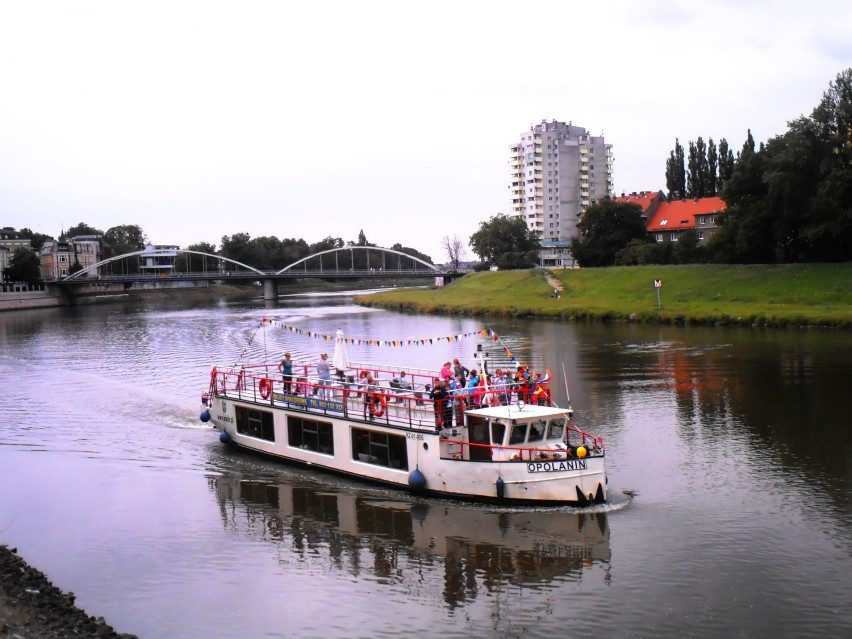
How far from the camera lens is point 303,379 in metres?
25.5

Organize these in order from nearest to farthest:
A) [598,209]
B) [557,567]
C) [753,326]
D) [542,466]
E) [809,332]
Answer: [557,567]
[542,466]
[809,332]
[753,326]
[598,209]

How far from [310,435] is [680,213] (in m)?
104

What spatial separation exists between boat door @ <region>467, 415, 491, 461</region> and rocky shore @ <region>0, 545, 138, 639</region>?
9033 millimetres

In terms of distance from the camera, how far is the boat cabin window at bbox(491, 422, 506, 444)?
2066cm

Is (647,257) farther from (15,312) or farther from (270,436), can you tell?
(15,312)

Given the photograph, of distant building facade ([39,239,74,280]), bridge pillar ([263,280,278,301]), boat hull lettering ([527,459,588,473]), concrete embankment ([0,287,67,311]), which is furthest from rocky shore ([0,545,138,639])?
distant building facade ([39,239,74,280])

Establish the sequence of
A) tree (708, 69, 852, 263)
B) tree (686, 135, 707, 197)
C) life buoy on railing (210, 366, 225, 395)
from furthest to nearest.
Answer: tree (686, 135, 707, 197), tree (708, 69, 852, 263), life buoy on railing (210, 366, 225, 395)

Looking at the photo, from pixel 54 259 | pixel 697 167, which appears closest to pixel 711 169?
pixel 697 167

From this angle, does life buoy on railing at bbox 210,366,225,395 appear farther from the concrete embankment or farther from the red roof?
the concrete embankment

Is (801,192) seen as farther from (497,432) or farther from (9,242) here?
(9,242)

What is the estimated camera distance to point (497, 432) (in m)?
20.7

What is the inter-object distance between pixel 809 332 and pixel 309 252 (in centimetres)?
15284

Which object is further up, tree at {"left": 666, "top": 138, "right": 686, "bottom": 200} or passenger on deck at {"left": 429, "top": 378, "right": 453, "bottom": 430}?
tree at {"left": 666, "top": 138, "right": 686, "bottom": 200}

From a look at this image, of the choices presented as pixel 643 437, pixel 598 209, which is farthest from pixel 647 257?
pixel 643 437
